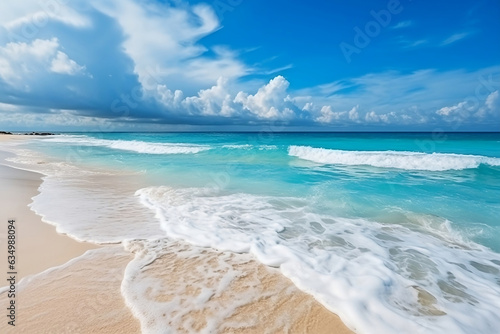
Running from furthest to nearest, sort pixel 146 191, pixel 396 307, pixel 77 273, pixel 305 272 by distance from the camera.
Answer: pixel 146 191
pixel 305 272
pixel 77 273
pixel 396 307

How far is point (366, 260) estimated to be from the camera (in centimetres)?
411

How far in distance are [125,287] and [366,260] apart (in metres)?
3.63

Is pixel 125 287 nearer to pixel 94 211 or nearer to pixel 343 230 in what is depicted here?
pixel 94 211

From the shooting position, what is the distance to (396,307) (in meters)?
2.98

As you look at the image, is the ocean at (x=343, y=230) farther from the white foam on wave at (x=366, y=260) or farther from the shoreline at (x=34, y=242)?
the shoreline at (x=34, y=242)

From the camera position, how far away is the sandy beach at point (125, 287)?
2.55 m

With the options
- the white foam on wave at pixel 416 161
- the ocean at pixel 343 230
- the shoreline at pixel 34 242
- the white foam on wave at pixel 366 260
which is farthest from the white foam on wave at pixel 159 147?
the white foam on wave at pixel 366 260

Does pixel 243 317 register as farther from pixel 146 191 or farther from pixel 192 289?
pixel 146 191

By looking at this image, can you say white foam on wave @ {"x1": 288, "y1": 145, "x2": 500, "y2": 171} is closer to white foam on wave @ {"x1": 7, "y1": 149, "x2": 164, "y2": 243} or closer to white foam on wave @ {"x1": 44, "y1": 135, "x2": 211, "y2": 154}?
white foam on wave @ {"x1": 44, "y1": 135, "x2": 211, "y2": 154}

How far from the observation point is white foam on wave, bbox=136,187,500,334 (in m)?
2.89

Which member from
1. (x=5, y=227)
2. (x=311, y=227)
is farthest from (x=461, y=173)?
(x=5, y=227)

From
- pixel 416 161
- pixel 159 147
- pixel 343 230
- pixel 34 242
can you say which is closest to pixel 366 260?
pixel 343 230

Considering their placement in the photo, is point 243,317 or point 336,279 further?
point 336,279

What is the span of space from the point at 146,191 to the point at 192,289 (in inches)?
229
